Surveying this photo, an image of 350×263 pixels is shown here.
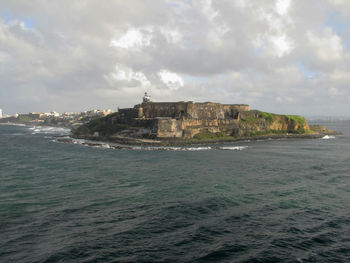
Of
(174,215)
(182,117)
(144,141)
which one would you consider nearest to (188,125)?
(182,117)

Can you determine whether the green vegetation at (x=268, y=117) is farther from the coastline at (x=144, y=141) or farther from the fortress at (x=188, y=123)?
the coastline at (x=144, y=141)

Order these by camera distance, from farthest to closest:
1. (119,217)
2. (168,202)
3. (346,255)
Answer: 1. (168,202)
2. (119,217)
3. (346,255)

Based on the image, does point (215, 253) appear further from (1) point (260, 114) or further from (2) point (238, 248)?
(1) point (260, 114)

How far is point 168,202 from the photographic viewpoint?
19.8 meters

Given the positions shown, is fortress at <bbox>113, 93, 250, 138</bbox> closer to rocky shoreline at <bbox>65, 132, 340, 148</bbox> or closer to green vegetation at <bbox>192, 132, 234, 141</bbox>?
green vegetation at <bbox>192, 132, 234, 141</bbox>

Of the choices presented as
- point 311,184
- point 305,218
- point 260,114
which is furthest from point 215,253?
point 260,114

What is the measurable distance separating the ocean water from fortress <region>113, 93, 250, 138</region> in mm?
37272

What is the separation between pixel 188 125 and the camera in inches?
2901

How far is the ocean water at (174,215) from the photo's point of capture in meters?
12.7

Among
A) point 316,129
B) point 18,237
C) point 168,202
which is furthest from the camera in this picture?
point 316,129

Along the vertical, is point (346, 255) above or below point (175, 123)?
below

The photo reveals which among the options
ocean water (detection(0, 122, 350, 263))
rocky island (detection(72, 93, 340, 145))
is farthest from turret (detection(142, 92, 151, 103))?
ocean water (detection(0, 122, 350, 263))

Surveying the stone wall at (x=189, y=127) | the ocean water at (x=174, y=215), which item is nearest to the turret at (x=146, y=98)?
the stone wall at (x=189, y=127)

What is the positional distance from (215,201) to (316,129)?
97.0 meters
